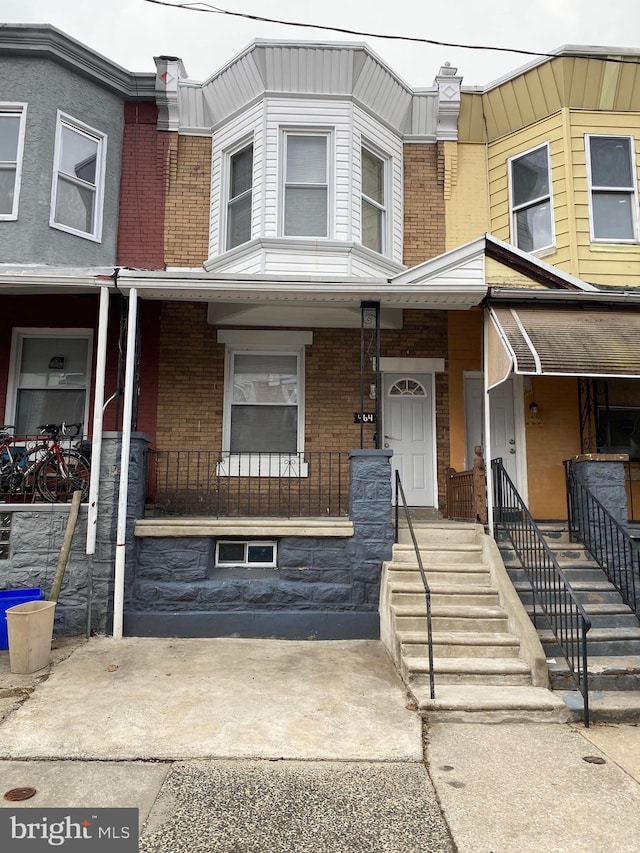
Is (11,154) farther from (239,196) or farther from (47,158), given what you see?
(239,196)

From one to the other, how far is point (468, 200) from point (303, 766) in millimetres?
8832

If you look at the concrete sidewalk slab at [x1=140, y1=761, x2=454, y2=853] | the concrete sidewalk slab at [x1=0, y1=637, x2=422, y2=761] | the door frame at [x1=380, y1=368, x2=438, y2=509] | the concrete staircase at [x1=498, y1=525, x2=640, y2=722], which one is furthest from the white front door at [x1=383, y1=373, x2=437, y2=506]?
the concrete sidewalk slab at [x1=140, y1=761, x2=454, y2=853]

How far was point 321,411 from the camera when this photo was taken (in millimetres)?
8656

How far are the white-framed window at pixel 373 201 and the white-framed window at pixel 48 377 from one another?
4533 millimetres

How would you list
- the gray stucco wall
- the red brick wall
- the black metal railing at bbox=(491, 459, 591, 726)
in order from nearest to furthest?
the black metal railing at bbox=(491, 459, 591, 726) < the gray stucco wall < the red brick wall

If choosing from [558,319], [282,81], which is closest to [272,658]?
[558,319]

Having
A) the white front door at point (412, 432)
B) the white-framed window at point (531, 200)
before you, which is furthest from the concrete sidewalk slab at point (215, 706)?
the white-framed window at point (531, 200)

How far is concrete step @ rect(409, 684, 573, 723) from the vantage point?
4492mm

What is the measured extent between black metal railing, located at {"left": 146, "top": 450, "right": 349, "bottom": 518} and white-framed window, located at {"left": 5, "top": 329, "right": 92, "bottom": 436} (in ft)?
5.06

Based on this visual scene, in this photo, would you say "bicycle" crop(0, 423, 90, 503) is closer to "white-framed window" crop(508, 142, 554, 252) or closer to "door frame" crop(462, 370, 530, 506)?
"door frame" crop(462, 370, 530, 506)

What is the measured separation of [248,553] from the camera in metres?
7.04

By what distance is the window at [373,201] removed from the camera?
29.8 feet

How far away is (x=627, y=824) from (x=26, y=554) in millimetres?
6047

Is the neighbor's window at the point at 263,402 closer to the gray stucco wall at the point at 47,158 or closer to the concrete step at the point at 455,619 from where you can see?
the gray stucco wall at the point at 47,158
